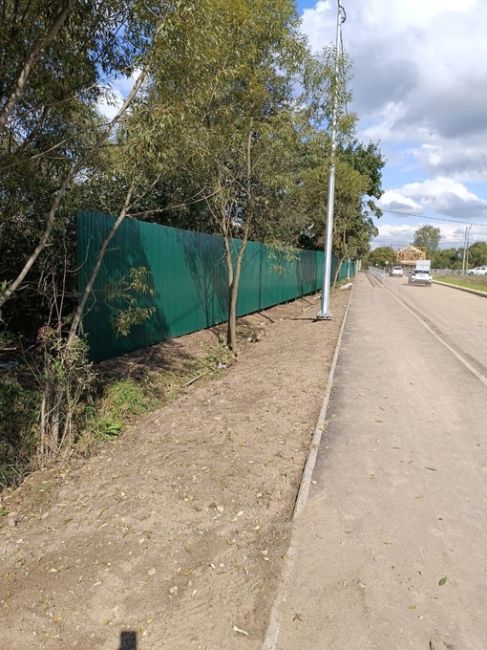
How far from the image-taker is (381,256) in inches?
5684

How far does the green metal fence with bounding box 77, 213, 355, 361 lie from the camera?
7.27m

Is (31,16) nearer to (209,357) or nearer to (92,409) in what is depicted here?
(92,409)

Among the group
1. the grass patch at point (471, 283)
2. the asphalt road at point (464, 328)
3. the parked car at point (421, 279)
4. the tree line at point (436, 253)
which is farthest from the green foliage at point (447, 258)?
the asphalt road at point (464, 328)

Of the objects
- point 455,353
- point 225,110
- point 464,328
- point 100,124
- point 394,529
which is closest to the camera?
point 394,529

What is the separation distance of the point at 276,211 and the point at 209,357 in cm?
480

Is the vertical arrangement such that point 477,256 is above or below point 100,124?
below

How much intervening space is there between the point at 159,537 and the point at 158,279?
6.74 metres

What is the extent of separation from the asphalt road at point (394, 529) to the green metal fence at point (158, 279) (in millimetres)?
3225

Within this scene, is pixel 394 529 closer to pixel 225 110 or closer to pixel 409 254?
pixel 225 110

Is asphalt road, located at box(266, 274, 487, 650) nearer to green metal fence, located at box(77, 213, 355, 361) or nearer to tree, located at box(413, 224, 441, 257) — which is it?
green metal fence, located at box(77, 213, 355, 361)

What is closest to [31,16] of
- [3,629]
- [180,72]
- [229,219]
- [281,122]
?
[180,72]

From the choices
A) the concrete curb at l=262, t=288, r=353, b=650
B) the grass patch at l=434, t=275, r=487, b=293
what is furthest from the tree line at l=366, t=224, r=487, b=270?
the concrete curb at l=262, t=288, r=353, b=650

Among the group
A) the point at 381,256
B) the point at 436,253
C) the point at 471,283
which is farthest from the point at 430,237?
the point at 471,283

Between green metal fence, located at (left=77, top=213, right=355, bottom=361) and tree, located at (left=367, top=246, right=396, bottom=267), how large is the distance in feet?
431
